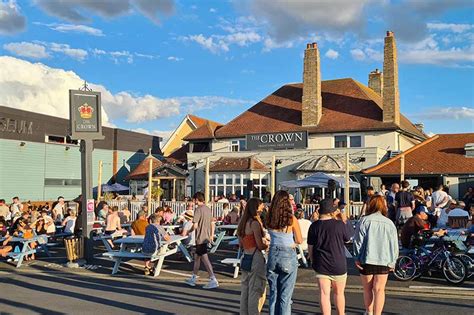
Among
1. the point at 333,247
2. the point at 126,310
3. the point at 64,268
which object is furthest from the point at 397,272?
the point at 64,268

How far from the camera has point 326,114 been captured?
34.9 m

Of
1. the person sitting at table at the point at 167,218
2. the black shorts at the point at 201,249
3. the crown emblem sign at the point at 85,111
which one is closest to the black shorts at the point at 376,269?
the black shorts at the point at 201,249

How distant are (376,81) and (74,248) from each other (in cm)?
3343

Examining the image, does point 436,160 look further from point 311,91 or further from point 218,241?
point 218,241

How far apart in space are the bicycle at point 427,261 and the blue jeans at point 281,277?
449cm

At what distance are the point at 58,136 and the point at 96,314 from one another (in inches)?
1360

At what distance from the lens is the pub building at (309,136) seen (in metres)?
31.4

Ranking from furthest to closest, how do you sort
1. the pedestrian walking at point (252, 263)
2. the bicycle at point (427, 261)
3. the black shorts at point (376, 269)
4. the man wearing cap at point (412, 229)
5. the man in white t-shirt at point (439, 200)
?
the man in white t-shirt at point (439, 200) → the man wearing cap at point (412, 229) → the bicycle at point (427, 261) → the pedestrian walking at point (252, 263) → the black shorts at point (376, 269)

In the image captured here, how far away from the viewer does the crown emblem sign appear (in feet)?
43.1

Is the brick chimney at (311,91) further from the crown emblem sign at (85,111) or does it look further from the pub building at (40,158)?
the crown emblem sign at (85,111)

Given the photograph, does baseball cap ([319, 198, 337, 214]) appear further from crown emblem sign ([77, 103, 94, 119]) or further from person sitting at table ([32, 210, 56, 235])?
person sitting at table ([32, 210, 56, 235])

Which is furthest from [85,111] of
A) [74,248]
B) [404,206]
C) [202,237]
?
[404,206]

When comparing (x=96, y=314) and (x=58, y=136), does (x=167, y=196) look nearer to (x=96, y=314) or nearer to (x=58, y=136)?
(x=58, y=136)

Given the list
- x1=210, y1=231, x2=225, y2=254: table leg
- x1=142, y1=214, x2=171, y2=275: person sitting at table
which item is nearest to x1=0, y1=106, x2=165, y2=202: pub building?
x1=210, y1=231, x2=225, y2=254: table leg
